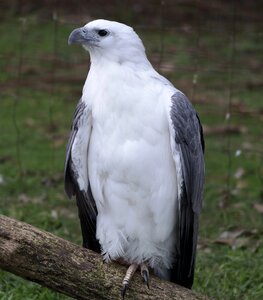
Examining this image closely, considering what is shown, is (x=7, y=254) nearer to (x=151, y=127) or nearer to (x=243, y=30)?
(x=151, y=127)

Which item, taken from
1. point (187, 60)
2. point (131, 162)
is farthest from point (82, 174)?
point (187, 60)

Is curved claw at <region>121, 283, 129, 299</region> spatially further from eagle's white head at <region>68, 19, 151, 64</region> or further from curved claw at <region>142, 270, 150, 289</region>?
eagle's white head at <region>68, 19, 151, 64</region>

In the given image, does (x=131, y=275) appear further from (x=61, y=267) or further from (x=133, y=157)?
(x=133, y=157)

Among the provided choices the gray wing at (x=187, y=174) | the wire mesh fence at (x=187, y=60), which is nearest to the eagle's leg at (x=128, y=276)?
the gray wing at (x=187, y=174)

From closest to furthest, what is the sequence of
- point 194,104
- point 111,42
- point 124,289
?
point 124,289, point 111,42, point 194,104

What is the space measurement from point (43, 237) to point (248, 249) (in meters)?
2.63

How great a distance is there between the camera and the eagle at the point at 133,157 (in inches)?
180

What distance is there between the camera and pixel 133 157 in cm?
455

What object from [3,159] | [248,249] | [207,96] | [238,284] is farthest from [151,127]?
[207,96]

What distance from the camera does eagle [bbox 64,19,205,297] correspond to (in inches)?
180

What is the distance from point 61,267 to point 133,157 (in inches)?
27.7

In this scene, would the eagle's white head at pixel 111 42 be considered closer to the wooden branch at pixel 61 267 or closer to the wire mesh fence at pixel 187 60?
the wooden branch at pixel 61 267

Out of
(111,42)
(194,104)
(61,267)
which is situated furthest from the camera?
(194,104)

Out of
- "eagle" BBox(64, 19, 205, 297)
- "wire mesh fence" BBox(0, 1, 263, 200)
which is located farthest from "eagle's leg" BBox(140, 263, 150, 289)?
"wire mesh fence" BBox(0, 1, 263, 200)
